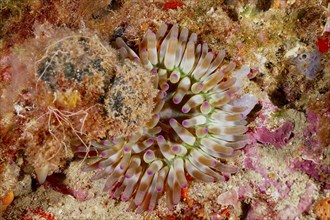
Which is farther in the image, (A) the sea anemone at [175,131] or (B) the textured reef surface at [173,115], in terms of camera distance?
(A) the sea anemone at [175,131]

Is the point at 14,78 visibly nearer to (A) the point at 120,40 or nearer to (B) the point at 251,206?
(A) the point at 120,40

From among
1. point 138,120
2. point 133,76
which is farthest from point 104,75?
point 138,120

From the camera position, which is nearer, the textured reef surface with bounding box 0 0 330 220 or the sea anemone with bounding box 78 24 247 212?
the textured reef surface with bounding box 0 0 330 220

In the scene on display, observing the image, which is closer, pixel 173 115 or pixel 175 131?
pixel 175 131
